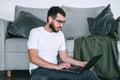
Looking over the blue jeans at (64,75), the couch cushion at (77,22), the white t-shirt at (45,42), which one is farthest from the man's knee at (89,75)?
the couch cushion at (77,22)

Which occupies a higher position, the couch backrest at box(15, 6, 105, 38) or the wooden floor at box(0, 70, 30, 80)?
the couch backrest at box(15, 6, 105, 38)

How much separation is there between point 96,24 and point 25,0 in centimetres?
120

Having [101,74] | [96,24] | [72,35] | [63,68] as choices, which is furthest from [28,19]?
[63,68]

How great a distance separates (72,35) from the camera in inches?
134

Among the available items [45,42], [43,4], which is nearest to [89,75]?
[45,42]

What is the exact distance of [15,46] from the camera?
2.87 metres

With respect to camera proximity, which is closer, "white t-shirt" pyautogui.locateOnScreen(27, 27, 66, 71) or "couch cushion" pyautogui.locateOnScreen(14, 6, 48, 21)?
"white t-shirt" pyautogui.locateOnScreen(27, 27, 66, 71)

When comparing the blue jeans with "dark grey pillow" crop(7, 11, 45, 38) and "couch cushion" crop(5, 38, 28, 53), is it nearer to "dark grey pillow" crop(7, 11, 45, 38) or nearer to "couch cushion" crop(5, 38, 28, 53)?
"couch cushion" crop(5, 38, 28, 53)

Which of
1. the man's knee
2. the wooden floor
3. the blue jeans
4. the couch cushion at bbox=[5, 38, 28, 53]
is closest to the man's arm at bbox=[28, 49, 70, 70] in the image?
the blue jeans

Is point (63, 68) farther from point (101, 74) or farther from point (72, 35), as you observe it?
point (72, 35)

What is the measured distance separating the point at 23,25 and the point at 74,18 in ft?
2.65

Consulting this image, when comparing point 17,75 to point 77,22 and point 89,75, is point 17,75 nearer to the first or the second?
point 77,22

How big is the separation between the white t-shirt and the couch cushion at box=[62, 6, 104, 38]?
3.85ft

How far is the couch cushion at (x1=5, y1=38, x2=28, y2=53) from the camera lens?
2.87 m
